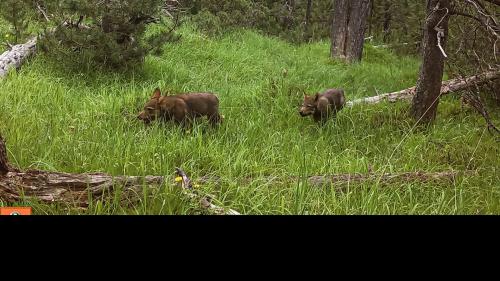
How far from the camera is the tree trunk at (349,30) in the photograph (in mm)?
13023

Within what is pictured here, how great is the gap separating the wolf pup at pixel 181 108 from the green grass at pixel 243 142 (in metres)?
0.14

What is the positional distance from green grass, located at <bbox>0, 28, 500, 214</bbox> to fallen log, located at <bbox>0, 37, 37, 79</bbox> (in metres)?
0.19

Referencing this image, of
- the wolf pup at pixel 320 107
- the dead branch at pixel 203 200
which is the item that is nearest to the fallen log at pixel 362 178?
the dead branch at pixel 203 200

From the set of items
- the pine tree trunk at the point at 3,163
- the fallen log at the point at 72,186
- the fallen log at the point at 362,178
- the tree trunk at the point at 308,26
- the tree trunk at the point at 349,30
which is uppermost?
the pine tree trunk at the point at 3,163

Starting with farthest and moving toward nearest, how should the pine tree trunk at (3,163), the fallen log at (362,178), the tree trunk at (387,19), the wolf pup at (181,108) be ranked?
1. the tree trunk at (387,19)
2. the wolf pup at (181,108)
3. the fallen log at (362,178)
4. the pine tree trunk at (3,163)

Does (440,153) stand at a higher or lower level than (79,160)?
lower

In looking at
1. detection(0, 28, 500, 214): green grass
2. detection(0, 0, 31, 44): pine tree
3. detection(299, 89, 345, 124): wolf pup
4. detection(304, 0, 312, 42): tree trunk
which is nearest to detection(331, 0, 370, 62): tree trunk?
detection(0, 28, 500, 214): green grass

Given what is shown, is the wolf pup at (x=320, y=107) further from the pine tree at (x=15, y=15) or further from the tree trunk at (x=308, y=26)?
the tree trunk at (x=308, y=26)

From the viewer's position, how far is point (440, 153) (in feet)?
17.7
